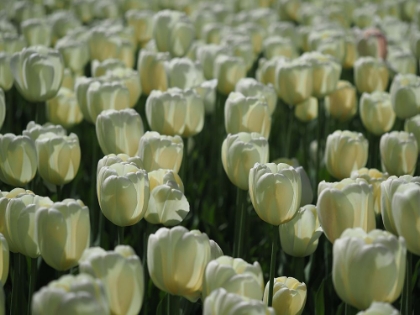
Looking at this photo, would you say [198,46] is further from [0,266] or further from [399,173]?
[0,266]

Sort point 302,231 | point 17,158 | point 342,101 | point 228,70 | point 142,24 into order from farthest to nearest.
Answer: point 142,24, point 342,101, point 228,70, point 17,158, point 302,231

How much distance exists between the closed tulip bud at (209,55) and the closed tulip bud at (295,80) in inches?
16.6

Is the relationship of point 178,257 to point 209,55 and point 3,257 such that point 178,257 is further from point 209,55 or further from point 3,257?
point 209,55

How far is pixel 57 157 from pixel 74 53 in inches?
50.4

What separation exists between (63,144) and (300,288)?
78 cm

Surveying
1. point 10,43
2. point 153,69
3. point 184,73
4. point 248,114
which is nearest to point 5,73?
point 10,43

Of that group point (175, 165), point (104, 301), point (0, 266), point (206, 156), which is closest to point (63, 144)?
point (175, 165)

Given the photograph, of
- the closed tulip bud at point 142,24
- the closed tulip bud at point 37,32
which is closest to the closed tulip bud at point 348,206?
the closed tulip bud at point 37,32

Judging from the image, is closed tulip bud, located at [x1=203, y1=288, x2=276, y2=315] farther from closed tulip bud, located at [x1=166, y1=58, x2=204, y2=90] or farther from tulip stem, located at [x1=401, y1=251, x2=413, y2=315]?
closed tulip bud, located at [x1=166, y1=58, x2=204, y2=90]

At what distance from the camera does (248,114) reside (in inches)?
84.9

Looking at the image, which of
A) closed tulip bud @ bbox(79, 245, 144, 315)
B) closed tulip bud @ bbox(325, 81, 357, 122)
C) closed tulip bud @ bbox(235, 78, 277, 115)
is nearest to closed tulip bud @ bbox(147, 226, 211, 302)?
closed tulip bud @ bbox(79, 245, 144, 315)

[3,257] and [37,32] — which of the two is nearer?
[3,257]

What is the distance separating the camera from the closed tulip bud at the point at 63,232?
130cm

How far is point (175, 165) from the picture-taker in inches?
72.9
